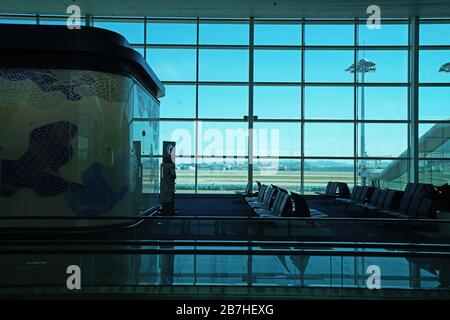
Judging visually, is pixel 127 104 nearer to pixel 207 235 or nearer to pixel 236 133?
pixel 207 235

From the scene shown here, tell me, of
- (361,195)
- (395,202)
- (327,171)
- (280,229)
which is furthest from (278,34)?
(280,229)

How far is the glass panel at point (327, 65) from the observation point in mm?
18562

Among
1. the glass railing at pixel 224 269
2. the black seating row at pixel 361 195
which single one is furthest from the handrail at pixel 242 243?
the black seating row at pixel 361 195

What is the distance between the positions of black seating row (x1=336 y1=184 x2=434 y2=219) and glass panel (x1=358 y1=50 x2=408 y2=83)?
18.8ft

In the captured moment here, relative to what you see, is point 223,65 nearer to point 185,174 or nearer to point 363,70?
point 185,174

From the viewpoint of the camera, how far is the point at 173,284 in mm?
5051

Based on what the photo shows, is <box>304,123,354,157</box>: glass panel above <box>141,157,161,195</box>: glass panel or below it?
above

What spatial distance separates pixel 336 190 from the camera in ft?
57.2

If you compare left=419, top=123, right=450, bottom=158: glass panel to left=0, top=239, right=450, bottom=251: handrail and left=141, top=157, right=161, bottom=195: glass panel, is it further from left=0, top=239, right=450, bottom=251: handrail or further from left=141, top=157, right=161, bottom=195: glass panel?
left=0, top=239, right=450, bottom=251: handrail

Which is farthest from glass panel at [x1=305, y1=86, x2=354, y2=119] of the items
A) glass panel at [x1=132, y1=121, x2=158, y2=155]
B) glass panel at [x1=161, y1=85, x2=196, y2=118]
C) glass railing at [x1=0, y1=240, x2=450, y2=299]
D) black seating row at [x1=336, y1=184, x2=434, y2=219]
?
glass railing at [x1=0, y1=240, x2=450, y2=299]

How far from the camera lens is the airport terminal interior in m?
5.60

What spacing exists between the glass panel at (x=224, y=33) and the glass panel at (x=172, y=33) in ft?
1.35

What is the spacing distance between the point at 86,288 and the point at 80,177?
476 centimetres
